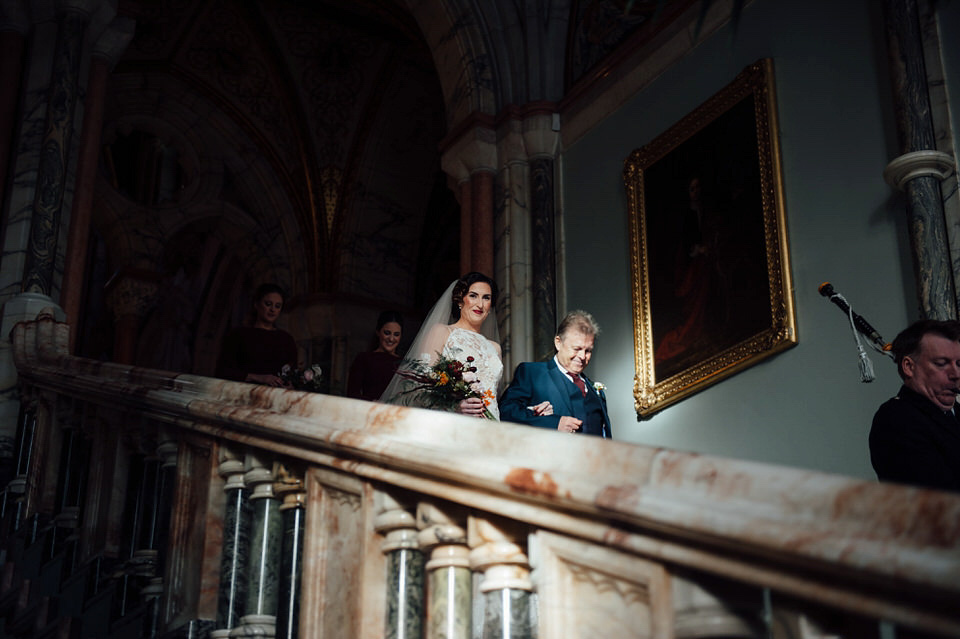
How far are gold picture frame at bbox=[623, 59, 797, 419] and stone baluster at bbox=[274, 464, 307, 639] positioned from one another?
153 inches

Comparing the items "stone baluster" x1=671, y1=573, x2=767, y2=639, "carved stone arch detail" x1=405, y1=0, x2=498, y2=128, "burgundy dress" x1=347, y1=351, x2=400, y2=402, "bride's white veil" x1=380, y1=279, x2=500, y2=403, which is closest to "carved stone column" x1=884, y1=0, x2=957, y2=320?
"bride's white veil" x1=380, y1=279, x2=500, y2=403

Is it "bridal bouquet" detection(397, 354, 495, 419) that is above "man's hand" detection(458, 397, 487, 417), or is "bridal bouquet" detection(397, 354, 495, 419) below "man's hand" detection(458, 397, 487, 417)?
above

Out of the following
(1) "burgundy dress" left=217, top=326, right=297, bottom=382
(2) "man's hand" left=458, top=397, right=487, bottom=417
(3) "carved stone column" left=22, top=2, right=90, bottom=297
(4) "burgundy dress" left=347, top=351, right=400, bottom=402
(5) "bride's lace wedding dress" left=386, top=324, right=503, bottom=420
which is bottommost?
(2) "man's hand" left=458, top=397, right=487, bottom=417

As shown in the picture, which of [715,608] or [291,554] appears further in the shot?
[291,554]

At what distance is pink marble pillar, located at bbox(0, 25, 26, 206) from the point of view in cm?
715

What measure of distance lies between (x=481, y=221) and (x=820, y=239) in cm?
353

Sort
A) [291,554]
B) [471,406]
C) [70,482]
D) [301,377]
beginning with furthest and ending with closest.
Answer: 1. [301,377]
2. [471,406]
3. [70,482]
4. [291,554]

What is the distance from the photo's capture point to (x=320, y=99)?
1288 cm

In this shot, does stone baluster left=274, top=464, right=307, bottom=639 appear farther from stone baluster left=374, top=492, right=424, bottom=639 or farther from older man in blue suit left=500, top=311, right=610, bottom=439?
older man in blue suit left=500, top=311, right=610, bottom=439

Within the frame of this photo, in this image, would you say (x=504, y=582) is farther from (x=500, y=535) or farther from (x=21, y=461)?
(x=21, y=461)

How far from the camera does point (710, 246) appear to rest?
6609 mm

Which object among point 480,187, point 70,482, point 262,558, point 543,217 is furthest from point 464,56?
point 262,558

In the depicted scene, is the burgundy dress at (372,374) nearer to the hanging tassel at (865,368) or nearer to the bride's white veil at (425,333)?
the bride's white veil at (425,333)

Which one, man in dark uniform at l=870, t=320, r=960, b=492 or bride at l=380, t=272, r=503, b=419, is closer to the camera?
man in dark uniform at l=870, t=320, r=960, b=492
